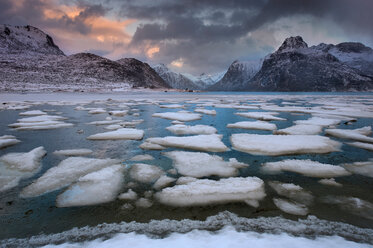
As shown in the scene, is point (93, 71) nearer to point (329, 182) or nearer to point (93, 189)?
point (93, 189)

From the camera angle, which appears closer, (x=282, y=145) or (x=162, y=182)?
(x=162, y=182)

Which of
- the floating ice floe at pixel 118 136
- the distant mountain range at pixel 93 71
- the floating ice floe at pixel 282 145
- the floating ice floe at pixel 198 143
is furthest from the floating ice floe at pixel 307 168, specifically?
the distant mountain range at pixel 93 71

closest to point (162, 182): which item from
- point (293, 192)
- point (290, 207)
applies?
point (290, 207)

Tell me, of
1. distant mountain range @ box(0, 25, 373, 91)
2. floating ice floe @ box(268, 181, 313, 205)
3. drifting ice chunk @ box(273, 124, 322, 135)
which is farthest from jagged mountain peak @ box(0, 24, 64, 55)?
floating ice floe @ box(268, 181, 313, 205)

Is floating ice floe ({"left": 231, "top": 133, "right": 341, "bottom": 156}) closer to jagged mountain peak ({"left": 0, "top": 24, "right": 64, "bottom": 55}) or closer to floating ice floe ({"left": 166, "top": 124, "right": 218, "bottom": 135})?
floating ice floe ({"left": 166, "top": 124, "right": 218, "bottom": 135})

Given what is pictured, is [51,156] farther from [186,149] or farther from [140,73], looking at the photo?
[140,73]

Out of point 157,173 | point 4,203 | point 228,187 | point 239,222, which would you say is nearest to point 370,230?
point 239,222
